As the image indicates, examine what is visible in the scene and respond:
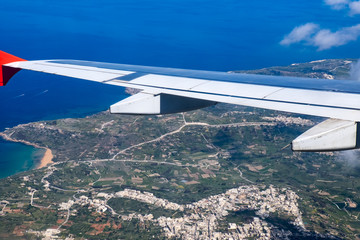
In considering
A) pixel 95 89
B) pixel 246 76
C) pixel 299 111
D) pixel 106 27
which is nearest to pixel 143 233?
pixel 246 76

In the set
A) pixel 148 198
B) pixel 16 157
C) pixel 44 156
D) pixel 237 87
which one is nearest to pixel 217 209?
pixel 148 198

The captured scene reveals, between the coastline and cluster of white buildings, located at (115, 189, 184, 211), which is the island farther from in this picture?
the coastline

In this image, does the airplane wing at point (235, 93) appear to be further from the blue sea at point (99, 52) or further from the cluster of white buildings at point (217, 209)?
the blue sea at point (99, 52)

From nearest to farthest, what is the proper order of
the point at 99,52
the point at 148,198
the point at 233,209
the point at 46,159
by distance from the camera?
the point at 233,209 → the point at 148,198 → the point at 46,159 → the point at 99,52

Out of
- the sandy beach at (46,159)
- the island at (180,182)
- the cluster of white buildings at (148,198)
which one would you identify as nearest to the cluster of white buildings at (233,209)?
the island at (180,182)

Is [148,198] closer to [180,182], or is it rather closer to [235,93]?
[180,182]

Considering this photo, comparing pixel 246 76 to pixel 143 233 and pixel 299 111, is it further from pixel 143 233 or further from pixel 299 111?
pixel 143 233
